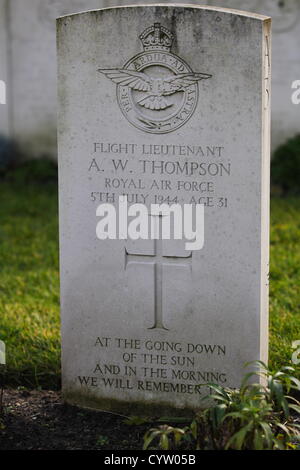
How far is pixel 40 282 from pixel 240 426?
2.65 m

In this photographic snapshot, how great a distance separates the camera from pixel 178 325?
399cm

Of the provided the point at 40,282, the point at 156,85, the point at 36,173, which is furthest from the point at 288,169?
the point at 156,85

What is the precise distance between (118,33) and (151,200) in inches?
28.8

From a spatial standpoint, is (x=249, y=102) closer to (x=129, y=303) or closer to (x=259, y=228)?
(x=259, y=228)

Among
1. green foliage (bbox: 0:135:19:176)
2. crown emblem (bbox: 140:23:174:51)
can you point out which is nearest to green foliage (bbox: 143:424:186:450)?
crown emblem (bbox: 140:23:174:51)

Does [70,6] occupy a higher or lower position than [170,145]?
higher

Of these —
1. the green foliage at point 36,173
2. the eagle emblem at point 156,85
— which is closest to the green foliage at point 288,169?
the green foliage at point 36,173

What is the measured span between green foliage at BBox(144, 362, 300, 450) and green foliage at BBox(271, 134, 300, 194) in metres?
4.38

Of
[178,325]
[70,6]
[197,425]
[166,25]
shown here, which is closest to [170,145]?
[166,25]

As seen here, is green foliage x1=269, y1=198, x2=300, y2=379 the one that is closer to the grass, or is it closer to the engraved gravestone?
the grass

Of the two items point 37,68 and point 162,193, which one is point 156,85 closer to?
point 162,193

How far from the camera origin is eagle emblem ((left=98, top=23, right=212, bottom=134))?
378 centimetres

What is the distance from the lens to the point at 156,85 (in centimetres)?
383

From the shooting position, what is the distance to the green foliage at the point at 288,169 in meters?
7.84
